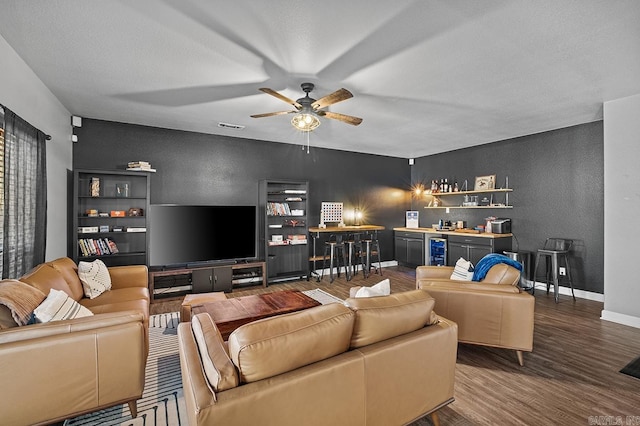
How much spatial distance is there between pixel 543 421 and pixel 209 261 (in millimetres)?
4513

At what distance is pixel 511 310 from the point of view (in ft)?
8.50

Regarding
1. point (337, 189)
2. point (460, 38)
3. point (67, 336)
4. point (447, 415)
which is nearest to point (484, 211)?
point (337, 189)

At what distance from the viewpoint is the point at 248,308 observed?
2.91 meters

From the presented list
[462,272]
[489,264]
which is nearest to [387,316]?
[489,264]

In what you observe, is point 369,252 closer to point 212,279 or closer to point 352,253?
point 352,253

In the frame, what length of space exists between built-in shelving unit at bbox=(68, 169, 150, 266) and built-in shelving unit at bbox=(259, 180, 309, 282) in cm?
193

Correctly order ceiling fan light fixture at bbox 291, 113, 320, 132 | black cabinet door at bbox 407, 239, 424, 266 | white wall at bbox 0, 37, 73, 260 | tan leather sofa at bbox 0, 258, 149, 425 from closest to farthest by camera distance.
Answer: tan leather sofa at bbox 0, 258, 149, 425
white wall at bbox 0, 37, 73, 260
ceiling fan light fixture at bbox 291, 113, 320, 132
black cabinet door at bbox 407, 239, 424, 266

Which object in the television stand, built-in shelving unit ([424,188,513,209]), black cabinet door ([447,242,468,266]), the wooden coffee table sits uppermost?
built-in shelving unit ([424,188,513,209])

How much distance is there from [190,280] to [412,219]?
17.2 ft

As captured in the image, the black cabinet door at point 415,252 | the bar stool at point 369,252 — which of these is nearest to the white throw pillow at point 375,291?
the bar stool at point 369,252

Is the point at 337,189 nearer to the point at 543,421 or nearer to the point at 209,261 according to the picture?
the point at 209,261

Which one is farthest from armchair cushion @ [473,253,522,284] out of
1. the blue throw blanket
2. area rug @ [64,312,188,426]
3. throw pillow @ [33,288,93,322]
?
throw pillow @ [33,288,93,322]

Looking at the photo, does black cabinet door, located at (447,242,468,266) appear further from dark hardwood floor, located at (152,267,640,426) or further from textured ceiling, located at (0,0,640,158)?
textured ceiling, located at (0,0,640,158)

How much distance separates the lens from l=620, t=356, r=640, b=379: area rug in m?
2.55
